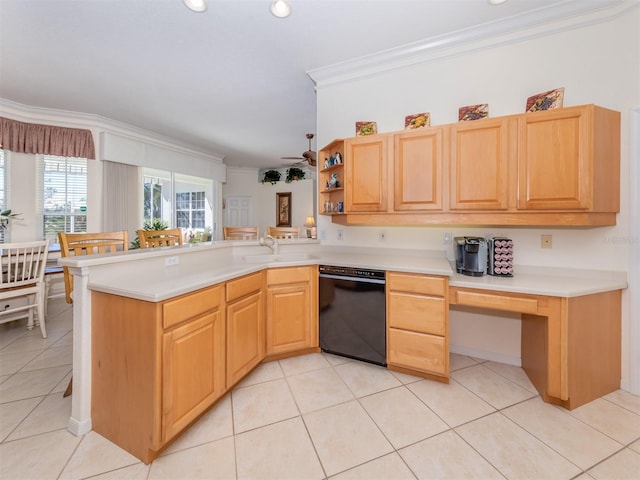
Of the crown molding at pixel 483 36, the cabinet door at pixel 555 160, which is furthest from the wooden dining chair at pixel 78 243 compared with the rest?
the cabinet door at pixel 555 160

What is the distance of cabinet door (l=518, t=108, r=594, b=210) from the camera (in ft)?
5.97

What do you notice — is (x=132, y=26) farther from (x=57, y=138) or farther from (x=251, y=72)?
(x=57, y=138)

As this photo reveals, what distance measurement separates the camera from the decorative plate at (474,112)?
2.28m

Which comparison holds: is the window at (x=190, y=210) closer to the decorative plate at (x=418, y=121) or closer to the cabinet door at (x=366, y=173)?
the cabinet door at (x=366, y=173)

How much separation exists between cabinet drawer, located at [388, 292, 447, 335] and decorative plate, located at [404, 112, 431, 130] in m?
1.56

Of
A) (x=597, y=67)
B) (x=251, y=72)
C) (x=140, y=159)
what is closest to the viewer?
(x=597, y=67)

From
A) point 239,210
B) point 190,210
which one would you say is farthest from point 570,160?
point 239,210

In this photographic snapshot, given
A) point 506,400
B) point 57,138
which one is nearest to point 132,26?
point 57,138

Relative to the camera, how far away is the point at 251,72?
9.86ft

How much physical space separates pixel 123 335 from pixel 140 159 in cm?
464

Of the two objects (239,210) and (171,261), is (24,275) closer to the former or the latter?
(171,261)

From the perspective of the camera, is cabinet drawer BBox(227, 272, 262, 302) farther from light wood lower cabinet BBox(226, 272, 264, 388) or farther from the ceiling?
the ceiling

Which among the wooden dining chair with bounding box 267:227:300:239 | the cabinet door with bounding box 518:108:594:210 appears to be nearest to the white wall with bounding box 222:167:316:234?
the wooden dining chair with bounding box 267:227:300:239

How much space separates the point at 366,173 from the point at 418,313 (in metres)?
1.32
